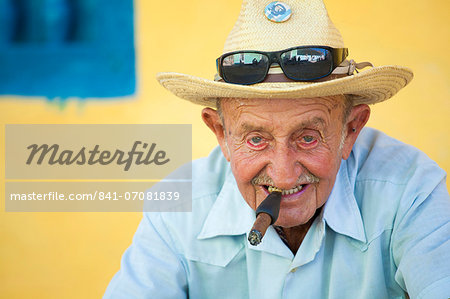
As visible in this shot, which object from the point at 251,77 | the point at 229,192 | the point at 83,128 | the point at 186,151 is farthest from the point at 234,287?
the point at 83,128

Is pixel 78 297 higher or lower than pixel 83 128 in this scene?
lower

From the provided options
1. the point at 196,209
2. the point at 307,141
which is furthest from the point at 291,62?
the point at 196,209

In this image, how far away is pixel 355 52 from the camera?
349 cm

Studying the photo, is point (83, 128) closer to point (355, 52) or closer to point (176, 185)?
point (176, 185)

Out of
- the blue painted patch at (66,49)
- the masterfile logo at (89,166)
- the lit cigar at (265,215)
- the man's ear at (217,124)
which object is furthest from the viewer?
the masterfile logo at (89,166)

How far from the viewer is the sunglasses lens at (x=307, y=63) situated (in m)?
1.92

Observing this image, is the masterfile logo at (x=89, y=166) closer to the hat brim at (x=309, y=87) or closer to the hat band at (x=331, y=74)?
the hat brim at (x=309, y=87)

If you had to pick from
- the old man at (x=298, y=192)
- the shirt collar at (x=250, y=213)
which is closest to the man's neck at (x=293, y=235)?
the old man at (x=298, y=192)

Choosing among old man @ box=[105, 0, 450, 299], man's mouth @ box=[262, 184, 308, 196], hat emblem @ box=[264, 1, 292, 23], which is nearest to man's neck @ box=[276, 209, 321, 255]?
old man @ box=[105, 0, 450, 299]

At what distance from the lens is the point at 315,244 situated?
2184 millimetres

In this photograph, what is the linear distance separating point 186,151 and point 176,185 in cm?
131

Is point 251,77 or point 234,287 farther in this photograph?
point 234,287

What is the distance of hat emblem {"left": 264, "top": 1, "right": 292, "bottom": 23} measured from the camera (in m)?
2.03

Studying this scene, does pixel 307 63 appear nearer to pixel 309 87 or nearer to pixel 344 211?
pixel 309 87
